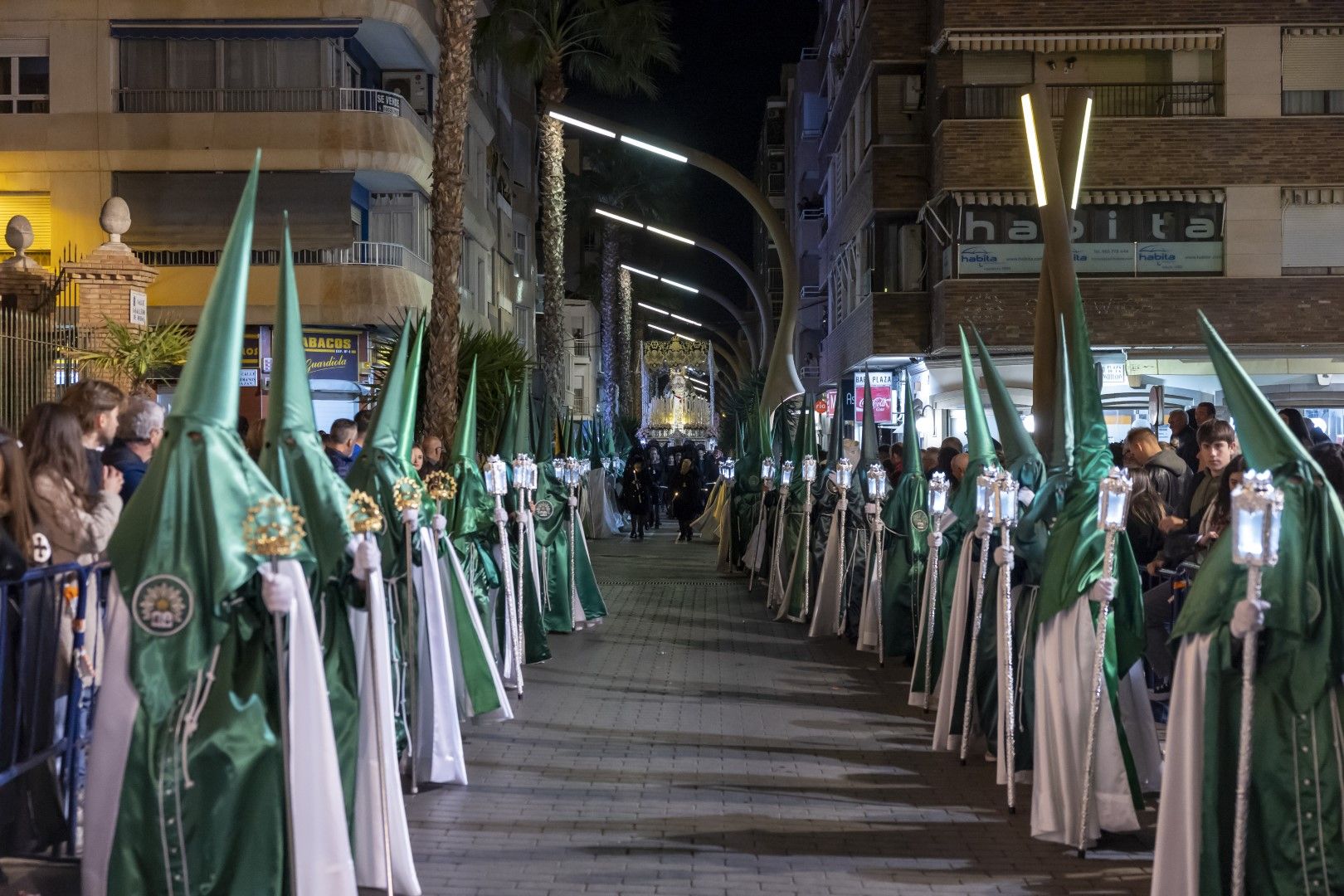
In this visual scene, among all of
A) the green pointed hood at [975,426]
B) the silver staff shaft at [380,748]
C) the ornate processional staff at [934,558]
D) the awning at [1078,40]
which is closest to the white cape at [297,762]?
the silver staff shaft at [380,748]

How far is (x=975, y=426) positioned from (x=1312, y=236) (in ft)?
73.7

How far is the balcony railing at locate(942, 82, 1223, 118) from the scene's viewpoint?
30.4 m

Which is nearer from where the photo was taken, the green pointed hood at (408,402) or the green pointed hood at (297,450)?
the green pointed hood at (297,450)

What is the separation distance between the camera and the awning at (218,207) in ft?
106

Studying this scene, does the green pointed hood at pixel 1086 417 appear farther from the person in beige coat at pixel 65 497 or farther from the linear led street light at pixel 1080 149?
the linear led street light at pixel 1080 149

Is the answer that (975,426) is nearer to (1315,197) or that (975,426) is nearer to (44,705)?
(44,705)

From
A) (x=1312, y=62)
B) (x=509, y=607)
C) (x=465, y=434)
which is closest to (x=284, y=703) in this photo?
(x=465, y=434)

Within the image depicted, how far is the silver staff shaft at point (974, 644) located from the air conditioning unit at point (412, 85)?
29205mm

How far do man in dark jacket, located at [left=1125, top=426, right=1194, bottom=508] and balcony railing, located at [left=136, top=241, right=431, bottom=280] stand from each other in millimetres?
22632

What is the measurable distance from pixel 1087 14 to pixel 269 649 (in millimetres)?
27490

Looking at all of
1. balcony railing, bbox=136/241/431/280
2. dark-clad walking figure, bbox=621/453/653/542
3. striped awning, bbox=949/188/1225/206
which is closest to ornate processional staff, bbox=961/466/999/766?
striped awning, bbox=949/188/1225/206

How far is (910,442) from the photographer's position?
14.6 m

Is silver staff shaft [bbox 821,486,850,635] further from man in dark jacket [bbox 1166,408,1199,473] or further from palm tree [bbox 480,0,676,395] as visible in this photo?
palm tree [bbox 480,0,676,395]

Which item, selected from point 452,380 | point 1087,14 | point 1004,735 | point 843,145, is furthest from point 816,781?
point 843,145
